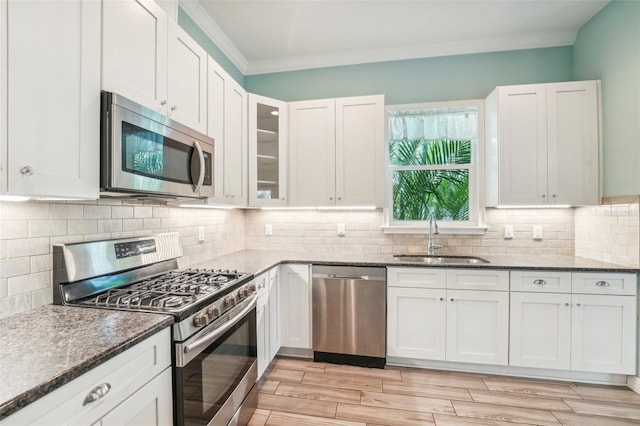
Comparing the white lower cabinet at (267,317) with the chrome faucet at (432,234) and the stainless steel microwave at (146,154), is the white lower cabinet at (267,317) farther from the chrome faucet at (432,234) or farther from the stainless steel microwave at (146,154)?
the chrome faucet at (432,234)

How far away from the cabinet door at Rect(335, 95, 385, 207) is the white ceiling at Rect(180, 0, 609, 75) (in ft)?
1.89

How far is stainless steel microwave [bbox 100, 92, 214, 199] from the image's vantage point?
4.18ft

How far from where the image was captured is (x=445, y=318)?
2.49 metres

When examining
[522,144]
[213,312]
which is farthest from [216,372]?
[522,144]

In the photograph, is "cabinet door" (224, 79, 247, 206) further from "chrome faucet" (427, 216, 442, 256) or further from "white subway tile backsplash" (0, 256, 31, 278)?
"chrome faucet" (427, 216, 442, 256)

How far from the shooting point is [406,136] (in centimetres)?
317

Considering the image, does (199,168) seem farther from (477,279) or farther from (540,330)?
(540,330)

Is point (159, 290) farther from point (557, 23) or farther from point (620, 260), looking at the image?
point (557, 23)

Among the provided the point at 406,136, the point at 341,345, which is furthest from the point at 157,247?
the point at 406,136

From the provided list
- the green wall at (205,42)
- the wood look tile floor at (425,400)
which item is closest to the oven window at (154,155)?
the green wall at (205,42)

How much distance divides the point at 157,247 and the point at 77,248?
530mm

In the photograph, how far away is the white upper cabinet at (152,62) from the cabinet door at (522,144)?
246 cm

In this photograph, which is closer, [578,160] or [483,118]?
[578,160]

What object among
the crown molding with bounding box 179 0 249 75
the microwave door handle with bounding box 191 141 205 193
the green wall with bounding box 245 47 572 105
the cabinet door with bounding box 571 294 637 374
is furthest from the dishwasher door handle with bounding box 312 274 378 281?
the crown molding with bounding box 179 0 249 75
